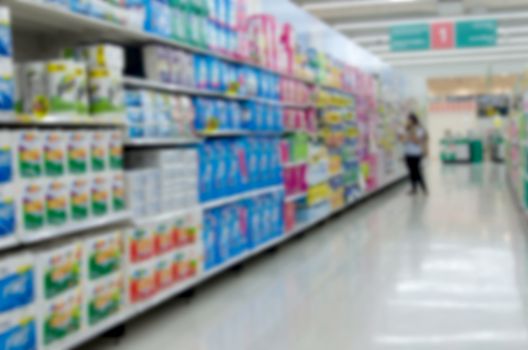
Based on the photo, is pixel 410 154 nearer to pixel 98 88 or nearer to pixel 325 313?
pixel 325 313

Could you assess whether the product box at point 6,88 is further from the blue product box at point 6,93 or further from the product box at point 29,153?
the product box at point 29,153

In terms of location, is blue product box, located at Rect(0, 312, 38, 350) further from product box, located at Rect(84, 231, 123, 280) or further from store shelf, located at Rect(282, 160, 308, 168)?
store shelf, located at Rect(282, 160, 308, 168)

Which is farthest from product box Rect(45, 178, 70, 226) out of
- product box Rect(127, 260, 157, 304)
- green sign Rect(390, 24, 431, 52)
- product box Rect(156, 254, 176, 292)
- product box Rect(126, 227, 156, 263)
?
green sign Rect(390, 24, 431, 52)

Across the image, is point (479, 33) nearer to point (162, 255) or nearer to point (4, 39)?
point (162, 255)

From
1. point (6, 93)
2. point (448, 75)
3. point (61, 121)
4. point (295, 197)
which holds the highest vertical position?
point (448, 75)

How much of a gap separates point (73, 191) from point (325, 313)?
1.87m

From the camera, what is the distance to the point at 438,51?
2009cm

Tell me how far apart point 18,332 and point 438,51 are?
18885 millimetres

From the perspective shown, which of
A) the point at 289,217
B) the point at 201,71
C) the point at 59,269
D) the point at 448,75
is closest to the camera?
the point at 59,269

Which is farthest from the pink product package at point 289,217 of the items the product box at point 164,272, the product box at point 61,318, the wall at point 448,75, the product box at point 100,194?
the wall at point 448,75

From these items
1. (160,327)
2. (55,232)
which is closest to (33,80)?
(55,232)

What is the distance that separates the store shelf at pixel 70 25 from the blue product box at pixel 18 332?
4.67 ft

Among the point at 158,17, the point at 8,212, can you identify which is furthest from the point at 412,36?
the point at 8,212

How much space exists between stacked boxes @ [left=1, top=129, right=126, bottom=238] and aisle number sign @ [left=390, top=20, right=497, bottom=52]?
42.1 feet
